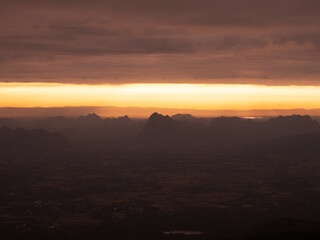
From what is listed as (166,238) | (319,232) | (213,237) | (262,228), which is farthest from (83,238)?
(319,232)

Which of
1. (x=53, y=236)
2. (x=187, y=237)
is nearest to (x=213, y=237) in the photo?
(x=187, y=237)

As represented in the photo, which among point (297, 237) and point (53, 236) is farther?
point (53, 236)

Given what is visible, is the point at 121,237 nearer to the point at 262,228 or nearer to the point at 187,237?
the point at 187,237

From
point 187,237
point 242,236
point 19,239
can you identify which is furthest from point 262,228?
point 19,239

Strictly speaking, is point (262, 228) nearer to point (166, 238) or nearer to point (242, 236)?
point (242, 236)

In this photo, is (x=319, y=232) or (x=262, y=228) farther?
(x=262, y=228)

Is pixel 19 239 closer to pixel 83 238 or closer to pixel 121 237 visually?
pixel 83 238

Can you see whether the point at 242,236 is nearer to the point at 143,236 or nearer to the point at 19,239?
the point at 143,236

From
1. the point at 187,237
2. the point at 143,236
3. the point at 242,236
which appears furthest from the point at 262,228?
the point at 143,236

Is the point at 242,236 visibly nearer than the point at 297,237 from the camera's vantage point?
No
